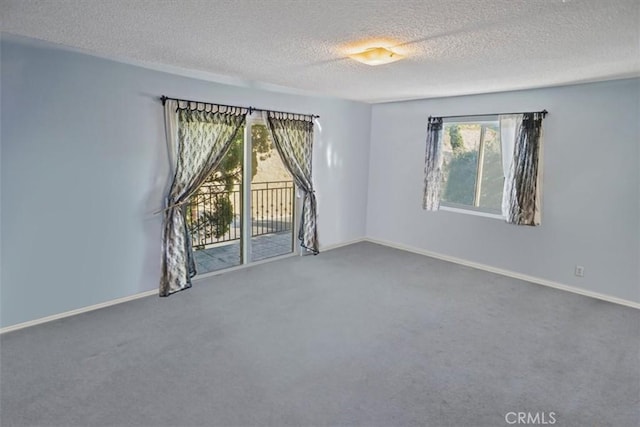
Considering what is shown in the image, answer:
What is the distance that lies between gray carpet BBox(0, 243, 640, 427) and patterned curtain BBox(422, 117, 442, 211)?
5.14 feet

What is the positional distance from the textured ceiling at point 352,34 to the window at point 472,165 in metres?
1.19

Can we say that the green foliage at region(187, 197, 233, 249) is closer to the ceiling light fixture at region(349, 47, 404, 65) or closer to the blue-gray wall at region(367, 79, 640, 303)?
the ceiling light fixture at region(349, 47, 404, 65)

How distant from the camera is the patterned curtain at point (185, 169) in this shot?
3.68 metres

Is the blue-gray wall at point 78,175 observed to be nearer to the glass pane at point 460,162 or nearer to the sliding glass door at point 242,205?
the sliding glass door at point 242,205

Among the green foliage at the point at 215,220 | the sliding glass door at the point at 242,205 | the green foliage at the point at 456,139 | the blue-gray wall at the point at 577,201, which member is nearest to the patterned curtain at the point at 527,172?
the blue-gray wall at the point at 577,201

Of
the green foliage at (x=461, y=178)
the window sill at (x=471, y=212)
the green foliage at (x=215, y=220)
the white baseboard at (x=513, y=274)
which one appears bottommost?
the white baseboard at (x=513, y=274)

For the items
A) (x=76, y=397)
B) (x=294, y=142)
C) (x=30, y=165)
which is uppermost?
(x=294, y=142)

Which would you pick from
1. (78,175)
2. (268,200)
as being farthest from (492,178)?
(78,175)

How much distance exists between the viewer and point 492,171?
4820mm

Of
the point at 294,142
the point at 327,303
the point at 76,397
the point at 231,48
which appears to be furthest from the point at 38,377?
the point at 294,142

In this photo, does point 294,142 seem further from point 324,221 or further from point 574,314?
point 574,314

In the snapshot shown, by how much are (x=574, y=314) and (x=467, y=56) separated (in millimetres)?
2667

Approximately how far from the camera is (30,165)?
2.91 meters

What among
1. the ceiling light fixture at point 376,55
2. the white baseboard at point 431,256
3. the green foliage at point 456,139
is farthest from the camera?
the green foliage at point 456,139
